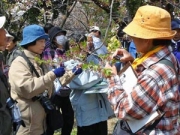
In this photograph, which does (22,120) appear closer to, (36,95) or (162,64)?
(36,95)

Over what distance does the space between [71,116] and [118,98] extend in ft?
9.60

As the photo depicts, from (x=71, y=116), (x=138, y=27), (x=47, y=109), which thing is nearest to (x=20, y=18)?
(x=71, y=116)

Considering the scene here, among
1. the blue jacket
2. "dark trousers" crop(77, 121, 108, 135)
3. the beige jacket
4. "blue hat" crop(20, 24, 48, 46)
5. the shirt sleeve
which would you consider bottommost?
"dark trousers" crop(77, 121, 108, 135)

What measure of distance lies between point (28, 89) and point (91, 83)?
1.30 metres

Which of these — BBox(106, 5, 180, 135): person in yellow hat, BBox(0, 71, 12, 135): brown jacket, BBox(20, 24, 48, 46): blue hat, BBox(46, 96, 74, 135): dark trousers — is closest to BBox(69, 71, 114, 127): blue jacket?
BBox(46, 96, 74, 135): dark trousers

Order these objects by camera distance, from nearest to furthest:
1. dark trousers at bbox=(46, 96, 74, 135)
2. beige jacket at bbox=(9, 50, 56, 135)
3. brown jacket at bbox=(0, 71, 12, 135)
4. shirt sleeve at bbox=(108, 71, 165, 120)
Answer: shirt sleeve at bbox=(108, 71, 165, 120), brown jacket at bbox=(0, 71, 12, 135), beige jacket at bbox=(9, 50, 56, 135), dark trousers at bbox=(46, 96, 74, 135)

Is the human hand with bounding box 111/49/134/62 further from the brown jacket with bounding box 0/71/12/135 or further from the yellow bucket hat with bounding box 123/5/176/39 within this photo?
the brown jacket with bounding box 0/71/12/135

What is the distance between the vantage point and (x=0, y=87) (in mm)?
3061

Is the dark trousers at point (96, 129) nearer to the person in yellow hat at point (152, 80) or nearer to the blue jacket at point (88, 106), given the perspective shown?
the blue jacket at point (88, 106)

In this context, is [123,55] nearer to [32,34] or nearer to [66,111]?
[32,34]

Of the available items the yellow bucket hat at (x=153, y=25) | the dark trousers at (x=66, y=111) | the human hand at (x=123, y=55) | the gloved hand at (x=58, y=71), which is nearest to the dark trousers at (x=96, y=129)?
the dark trousers at (x=66, y=111)

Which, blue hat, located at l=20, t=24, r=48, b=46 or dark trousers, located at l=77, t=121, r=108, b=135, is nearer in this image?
blue hat, located at l=20, t=24, r=48, b=46

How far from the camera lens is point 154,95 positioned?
2.18 m

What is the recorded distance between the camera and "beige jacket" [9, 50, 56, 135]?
3520 mm
